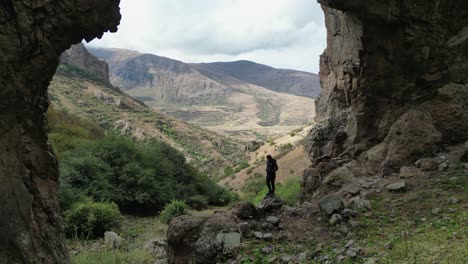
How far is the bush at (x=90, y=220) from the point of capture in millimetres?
14180

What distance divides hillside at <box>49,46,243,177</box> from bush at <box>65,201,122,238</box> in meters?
34.8

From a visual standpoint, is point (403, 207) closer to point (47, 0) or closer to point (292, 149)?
point (47, 0)

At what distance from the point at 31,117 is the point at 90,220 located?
26.2ft

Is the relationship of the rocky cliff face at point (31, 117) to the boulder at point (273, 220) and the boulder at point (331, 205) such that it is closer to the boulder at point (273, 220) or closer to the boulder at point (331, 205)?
the boulder at point (273, 220)

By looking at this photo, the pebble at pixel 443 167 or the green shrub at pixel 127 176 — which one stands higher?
the pebble at pixel 443 167

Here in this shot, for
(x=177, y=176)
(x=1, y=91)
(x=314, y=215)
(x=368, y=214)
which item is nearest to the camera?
(x=1, y=91)

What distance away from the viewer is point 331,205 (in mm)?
9688

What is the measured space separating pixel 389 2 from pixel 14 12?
31.9ft

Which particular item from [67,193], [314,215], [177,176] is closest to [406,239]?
[314,215]

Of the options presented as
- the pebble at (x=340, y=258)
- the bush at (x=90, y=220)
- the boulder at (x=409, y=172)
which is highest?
the boulder at (x=409, y=172)

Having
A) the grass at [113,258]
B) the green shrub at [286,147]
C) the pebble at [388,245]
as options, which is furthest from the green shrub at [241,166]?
the pebble at [388,245]

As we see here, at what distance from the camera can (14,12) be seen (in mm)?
6105

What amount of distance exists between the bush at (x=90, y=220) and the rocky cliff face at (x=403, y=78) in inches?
333

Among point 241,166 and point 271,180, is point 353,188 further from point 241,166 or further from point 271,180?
point 241,166
